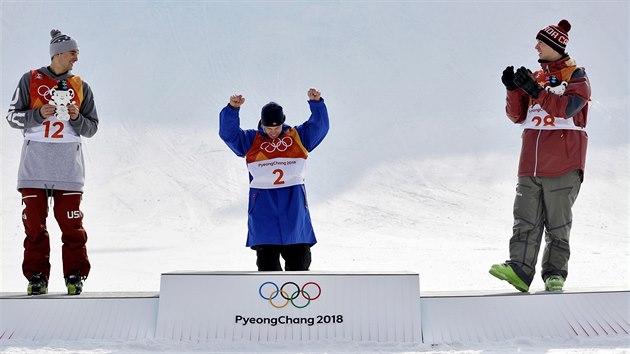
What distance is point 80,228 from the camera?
421cm

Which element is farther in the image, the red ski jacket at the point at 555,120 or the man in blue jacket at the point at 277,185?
the man in blue jacket at the point at 277,185

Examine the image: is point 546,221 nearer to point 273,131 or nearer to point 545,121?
point 545,121

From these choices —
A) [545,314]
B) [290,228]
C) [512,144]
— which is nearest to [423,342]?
[545,314]

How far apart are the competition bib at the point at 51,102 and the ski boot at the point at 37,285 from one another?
0.74 m

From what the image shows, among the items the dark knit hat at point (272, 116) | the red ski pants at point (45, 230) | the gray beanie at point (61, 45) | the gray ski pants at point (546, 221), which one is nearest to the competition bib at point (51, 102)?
the gray beanie at point (61, 45)

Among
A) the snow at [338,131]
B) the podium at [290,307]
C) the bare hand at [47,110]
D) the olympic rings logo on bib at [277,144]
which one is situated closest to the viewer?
the podium at [290,307]

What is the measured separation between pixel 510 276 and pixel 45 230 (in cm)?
257

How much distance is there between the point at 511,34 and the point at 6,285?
56.1ft

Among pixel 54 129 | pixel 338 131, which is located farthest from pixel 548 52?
pixel 338 131

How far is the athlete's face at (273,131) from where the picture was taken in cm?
427

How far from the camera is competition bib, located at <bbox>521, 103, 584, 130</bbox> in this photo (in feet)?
13.6

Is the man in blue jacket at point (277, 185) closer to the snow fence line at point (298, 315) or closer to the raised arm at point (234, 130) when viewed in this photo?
the raised arm at point (234, 130)

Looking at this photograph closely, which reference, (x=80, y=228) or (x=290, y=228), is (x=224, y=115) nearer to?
(x=290, y=228)

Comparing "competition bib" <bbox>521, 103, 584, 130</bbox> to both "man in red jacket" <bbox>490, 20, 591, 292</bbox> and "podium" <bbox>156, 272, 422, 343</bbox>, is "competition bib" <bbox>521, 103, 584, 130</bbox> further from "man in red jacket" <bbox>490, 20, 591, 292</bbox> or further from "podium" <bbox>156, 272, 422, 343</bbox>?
"podium" <bbox>156, 272, 422, 343</bbox>
